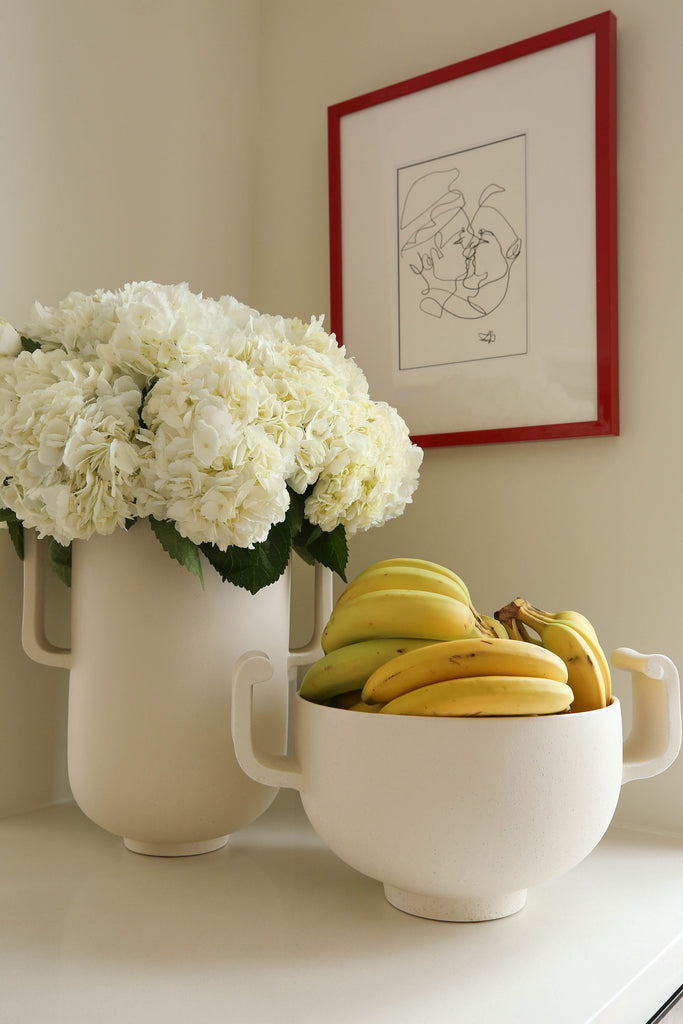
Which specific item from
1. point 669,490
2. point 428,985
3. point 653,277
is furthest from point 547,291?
point 428,985

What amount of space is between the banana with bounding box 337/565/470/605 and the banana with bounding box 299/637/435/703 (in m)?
0.05

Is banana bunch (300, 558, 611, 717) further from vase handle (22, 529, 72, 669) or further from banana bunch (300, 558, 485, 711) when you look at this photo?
vase handle (22, 529, 72, 669)

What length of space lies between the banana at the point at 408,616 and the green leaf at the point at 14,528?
36 centimetres

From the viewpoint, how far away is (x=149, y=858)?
877mm

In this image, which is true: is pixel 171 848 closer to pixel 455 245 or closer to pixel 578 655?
pixel 578 655

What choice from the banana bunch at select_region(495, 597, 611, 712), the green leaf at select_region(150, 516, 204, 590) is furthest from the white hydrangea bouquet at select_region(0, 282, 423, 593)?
the banana bunch at select_region(495, 597, 611, 712)

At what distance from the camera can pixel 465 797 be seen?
0.65 metres

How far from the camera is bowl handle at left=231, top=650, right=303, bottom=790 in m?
0.75

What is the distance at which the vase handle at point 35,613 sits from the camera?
0.90 m

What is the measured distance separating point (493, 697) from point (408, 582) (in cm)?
16

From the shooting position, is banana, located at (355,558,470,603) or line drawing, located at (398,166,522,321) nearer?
banana, located at (355,558,470,603)

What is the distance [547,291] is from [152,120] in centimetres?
60

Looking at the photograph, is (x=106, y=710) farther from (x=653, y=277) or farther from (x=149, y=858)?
(x=653, y=277)

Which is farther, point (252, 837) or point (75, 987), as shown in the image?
point (252, 837)
